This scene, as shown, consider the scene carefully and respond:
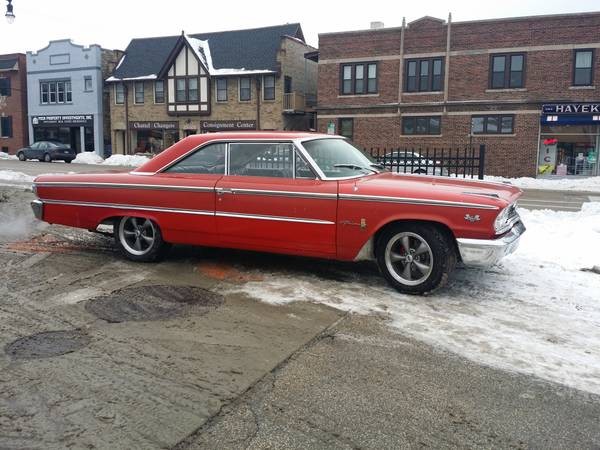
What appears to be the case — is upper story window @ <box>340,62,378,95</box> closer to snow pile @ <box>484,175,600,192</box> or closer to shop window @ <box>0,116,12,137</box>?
snow pile @ <box>484,175,600,192</box>

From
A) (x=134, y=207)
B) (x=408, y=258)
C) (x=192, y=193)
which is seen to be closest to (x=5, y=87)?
(x=134, y=207)

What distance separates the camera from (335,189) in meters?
5.73

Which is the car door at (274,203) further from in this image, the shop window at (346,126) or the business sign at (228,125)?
the business sign at (228,125)

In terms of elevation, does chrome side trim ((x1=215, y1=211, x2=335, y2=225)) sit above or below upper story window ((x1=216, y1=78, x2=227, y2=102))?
below

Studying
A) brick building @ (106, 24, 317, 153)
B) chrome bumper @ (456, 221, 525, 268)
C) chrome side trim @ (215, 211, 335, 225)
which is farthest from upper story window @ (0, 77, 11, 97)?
chrome bumper @ (456, 221, 525, 268)

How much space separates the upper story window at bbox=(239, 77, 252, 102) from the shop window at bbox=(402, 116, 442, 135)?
11.1m

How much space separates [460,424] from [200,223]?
3928 millimetres

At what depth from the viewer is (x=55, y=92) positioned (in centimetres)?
4462

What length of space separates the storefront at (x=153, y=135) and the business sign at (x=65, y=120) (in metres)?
4.33

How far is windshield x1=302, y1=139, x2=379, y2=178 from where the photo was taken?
605 cm

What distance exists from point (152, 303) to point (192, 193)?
155 cm

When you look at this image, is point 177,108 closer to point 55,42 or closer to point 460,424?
point 55,42

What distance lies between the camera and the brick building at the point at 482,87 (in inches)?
1109

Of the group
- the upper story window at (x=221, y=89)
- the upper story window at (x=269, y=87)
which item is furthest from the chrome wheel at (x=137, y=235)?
the upper story window at (x=221, y=89)
